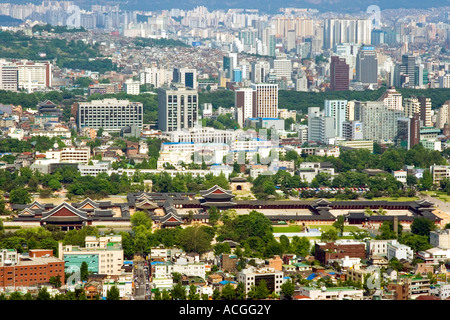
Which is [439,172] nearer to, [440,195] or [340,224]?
[440,195]

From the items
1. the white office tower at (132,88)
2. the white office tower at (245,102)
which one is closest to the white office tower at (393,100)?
the white office tower at (245,102)

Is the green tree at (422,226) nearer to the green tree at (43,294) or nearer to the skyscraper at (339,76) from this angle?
the green tree at (43,294)

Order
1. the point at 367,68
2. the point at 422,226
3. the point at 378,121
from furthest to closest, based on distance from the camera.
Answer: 1. the point at 367,68
2. the point at 378,121
3. the point at 422,226

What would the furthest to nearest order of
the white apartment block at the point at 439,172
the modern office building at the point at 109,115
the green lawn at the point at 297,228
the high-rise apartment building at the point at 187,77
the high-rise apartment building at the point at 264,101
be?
the high-rise apartment building at the point at 187,77 < the high-rise apartment building at the point at 264,101 < the modern office building at the point at 109,115 < the white apartment block at the point at 439,172 < the green lawn at the point at 297,228

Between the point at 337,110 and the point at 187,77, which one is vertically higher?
the point at 187,77

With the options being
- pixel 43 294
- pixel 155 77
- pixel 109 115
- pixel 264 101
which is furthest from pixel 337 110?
pixel 43 294

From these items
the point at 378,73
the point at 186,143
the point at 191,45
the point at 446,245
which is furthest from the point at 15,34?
the point at 446,245
